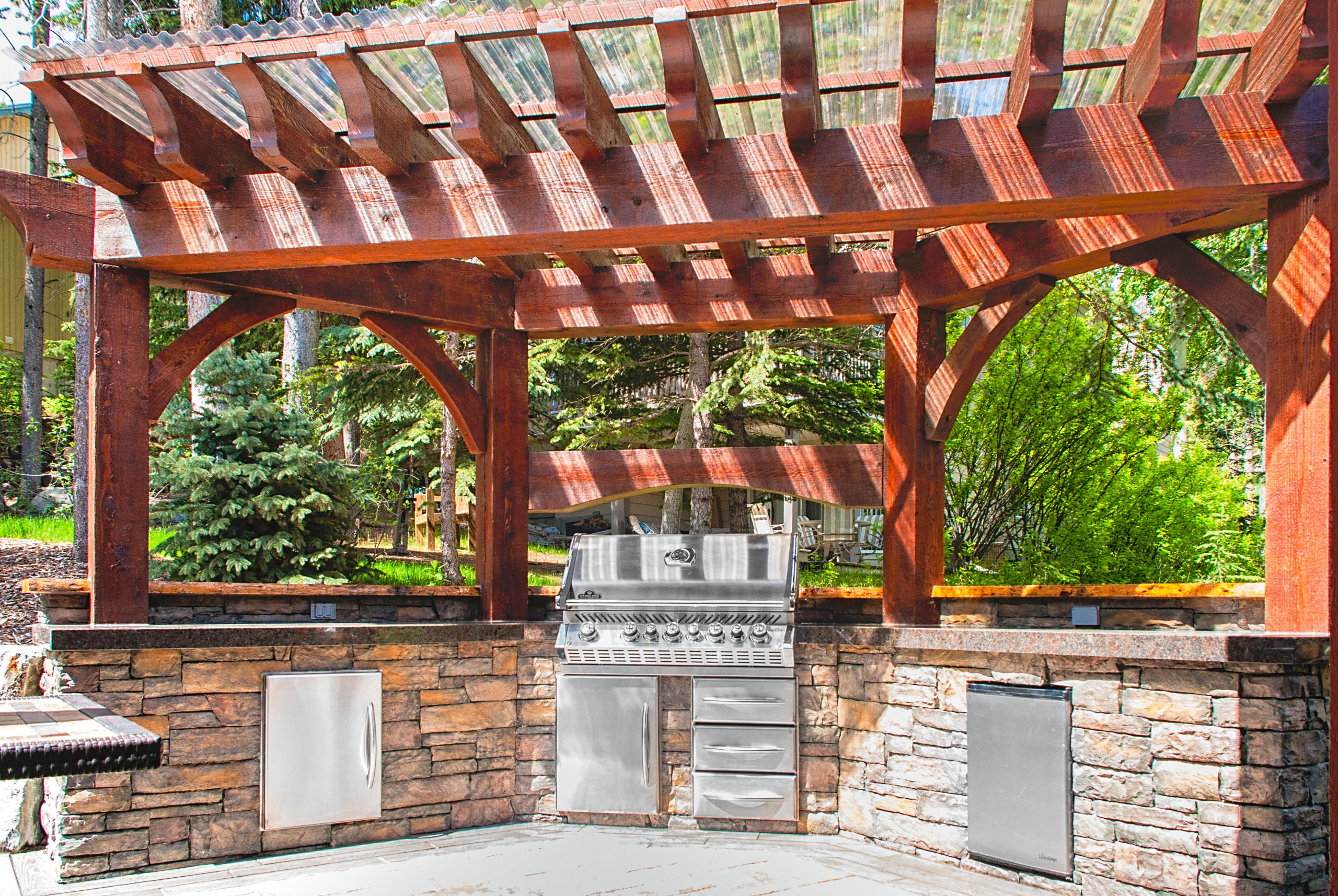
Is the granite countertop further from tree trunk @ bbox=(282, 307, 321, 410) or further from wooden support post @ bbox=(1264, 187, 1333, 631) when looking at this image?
tree trunk @ bbox=(282, 307, 321, 410)

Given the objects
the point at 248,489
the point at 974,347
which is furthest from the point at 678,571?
the point at 248,489

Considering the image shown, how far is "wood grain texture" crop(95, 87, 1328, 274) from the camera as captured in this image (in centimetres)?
307

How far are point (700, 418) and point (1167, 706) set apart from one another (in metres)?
5.63

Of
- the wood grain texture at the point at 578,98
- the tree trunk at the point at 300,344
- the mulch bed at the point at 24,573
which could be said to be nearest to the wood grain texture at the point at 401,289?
the wood grain texture at the point at 578,98

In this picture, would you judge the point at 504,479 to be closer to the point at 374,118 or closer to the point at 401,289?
the point at 401,289

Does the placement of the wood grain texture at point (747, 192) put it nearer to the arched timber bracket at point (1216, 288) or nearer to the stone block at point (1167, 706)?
the arched timber bracket at point (1216, 288)

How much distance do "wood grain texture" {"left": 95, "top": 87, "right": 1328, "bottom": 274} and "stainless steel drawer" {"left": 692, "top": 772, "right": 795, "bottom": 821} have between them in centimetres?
236

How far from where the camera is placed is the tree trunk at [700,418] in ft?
28.3

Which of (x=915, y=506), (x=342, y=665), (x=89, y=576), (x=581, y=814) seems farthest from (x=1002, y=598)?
(x=89, y=576)

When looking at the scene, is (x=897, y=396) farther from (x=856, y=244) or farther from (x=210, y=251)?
(x=856, y=244)

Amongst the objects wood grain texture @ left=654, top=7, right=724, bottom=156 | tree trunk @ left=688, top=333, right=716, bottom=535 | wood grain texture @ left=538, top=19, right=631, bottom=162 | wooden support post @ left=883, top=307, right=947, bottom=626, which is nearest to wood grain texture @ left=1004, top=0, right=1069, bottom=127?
wood grain texture @ left=654, top=7, right=724, bottom=156

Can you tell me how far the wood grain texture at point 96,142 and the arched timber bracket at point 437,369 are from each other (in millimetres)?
1098

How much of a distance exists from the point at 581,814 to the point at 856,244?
612 cm

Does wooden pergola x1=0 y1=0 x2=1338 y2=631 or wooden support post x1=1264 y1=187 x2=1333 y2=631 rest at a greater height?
wooden pergola x1=0 y1=0 x2=1338 y2=631
